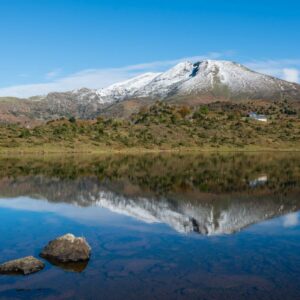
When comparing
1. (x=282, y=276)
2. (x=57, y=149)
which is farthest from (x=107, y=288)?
(x=57, y=149)

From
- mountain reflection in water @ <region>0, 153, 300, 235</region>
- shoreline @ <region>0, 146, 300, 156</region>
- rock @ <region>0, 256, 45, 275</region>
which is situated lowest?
shoreline @ <region>0, 146, 300, 156</region>

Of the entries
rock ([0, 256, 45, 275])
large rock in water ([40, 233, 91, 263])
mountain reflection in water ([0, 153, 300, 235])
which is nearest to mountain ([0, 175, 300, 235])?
mountain reflection in water ([0, 153, 300, 235])

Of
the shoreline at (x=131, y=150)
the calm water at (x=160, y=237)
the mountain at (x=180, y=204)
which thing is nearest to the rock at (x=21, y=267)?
the calm water at (x=160, y=237)

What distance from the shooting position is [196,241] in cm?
2845

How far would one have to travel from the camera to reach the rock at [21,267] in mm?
21828

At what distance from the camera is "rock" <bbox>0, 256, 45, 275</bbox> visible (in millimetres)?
21828

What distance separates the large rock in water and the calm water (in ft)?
2.82

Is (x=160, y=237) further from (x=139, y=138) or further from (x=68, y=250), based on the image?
(x=139, y=138)

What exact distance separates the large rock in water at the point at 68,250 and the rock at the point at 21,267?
1.60 m

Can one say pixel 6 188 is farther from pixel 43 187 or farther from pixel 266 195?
pixel 266 195

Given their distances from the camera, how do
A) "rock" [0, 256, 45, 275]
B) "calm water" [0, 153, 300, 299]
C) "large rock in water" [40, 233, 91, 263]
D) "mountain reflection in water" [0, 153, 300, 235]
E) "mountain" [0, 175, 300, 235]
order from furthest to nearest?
"mountain reflection in water" [0, 153, 300, 235], "mountain" [0, 175, 300, 235], "large rock in water" [40, 233, 91, 263], "rock" [0, 256, 45, 275], "calm water" [0, 153, 300, 299]

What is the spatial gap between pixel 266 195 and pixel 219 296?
31.6 m

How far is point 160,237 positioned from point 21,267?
34.0 feet

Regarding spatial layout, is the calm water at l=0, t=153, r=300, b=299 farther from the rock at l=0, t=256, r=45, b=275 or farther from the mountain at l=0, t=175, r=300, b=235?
the rock at l=0, t=256, r=45, b=275
